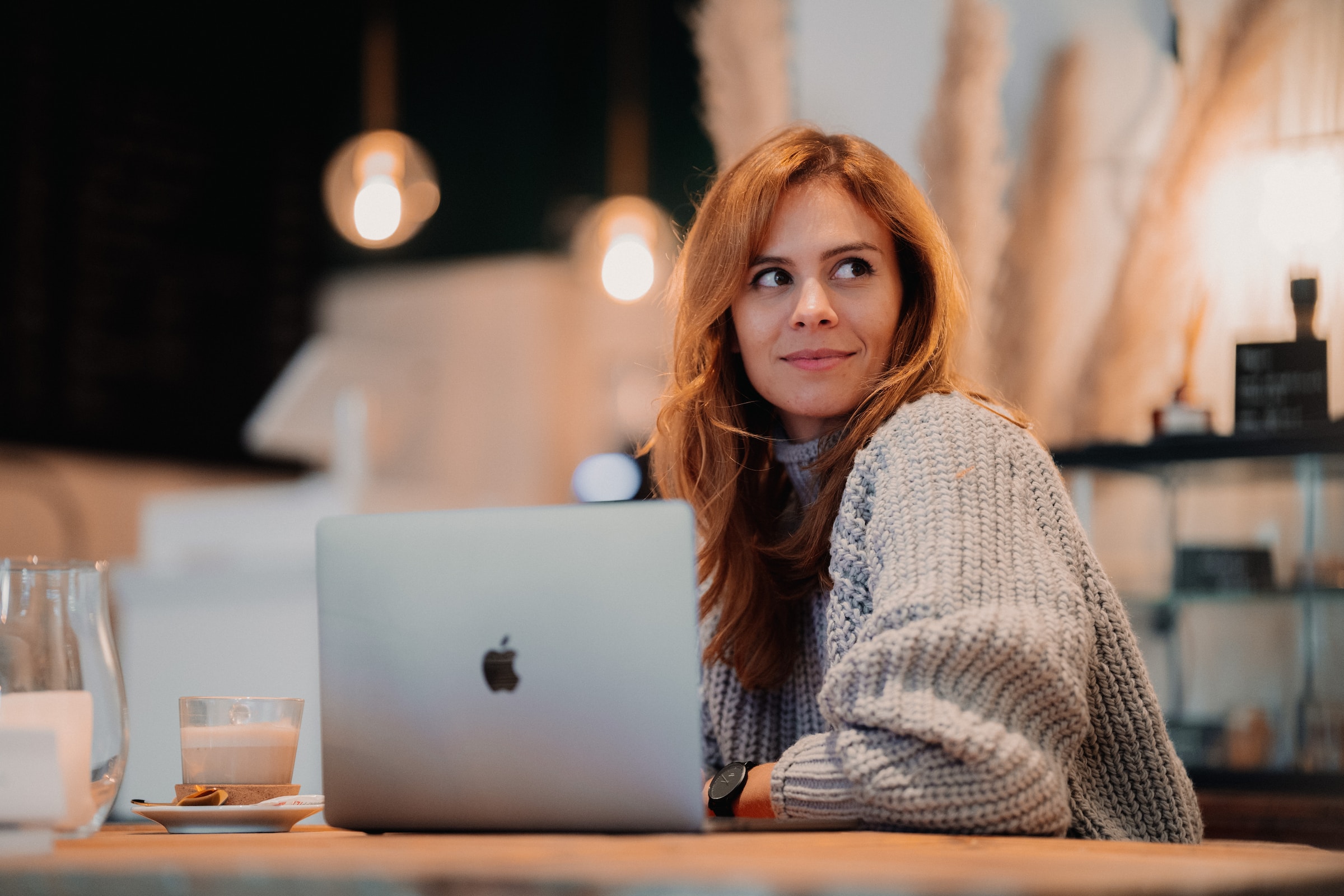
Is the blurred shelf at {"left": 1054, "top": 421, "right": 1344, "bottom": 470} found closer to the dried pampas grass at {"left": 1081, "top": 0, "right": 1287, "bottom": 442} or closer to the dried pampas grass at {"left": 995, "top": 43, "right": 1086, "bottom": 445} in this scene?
the dried pampas grass at {"left": 1081, "top": 0, "right": 1287, "bottom": 442}

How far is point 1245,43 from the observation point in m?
2.56

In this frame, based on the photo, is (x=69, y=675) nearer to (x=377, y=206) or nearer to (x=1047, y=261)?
(x=1047, y=261)

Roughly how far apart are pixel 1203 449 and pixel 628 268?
1.74 m

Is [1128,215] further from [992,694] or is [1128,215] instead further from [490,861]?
[490,861]

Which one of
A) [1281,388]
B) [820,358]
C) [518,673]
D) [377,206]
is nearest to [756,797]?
[518,673]

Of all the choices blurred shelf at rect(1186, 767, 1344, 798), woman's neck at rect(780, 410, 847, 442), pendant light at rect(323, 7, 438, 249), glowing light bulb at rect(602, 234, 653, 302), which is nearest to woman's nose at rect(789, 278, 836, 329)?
woman's neck at rect(780, 410, 847, 442)

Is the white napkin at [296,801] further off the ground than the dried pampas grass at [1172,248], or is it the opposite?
the dried pampas grass at [1172,248]

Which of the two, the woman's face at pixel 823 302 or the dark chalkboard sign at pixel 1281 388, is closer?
the woman's face at pixel 823 302

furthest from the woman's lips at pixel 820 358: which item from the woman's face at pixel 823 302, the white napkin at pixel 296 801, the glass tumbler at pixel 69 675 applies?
the glass tumbler at pixel 69 675

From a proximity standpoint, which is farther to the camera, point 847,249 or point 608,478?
point 608,478

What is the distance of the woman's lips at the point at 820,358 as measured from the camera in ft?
4.88

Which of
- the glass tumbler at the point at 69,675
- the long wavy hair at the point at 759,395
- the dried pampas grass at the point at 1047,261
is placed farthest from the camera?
the dried pampas grass at the point at 1047,261

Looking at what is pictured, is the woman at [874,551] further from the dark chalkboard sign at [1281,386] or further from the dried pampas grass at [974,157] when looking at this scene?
the dried pampas grass at [974,157]

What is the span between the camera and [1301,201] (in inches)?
97.0
